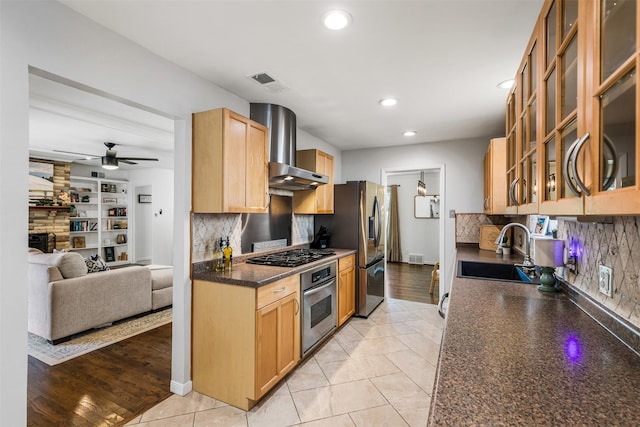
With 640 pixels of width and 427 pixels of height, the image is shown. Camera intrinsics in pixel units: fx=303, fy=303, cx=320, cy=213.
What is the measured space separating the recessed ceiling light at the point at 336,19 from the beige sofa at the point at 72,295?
342 cm

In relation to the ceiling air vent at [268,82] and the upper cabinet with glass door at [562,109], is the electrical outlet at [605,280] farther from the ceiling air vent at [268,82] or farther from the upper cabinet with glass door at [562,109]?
the ceiling air vent at [268,82]

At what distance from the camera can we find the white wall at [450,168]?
4129 millimetres

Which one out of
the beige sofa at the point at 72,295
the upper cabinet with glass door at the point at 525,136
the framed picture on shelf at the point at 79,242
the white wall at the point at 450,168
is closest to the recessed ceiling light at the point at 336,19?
the upper cabinet with glass door at the point at 525,136

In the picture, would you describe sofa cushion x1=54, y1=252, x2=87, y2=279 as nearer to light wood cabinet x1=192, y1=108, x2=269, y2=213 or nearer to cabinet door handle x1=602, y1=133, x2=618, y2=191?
light wood cabinet x1=192, y1=108, x2=269, y2=213

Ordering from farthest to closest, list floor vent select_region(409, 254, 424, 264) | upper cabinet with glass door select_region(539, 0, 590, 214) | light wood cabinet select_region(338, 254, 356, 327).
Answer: floor vent select_region(409, 254, 424, 264), light wood cabinet select_region(338, 254, 356, 327), upper cabinet with glass door select_region(539, 0, 590, 214)

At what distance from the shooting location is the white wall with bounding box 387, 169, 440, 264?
24.6 ft

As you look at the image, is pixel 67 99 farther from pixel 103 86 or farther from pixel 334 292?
pixel 334 292

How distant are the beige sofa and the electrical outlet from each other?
4160 millimetres

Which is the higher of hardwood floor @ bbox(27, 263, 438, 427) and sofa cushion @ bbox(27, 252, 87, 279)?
sofa cushion @ bbox(27, 252, 87, 279)

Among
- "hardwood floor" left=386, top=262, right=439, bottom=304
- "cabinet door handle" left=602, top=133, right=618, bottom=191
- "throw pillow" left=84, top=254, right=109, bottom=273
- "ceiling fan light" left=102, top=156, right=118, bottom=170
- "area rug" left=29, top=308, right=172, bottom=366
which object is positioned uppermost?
"ceiling fan light" left=102, top=156, right=118, bottom=170

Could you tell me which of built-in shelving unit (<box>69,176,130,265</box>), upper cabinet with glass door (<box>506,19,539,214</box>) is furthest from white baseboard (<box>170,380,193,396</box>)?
built-in shelving unit (<box>69,176,130,265</box>)

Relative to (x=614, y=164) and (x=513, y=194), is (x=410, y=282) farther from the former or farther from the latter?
(x=614, y=164)

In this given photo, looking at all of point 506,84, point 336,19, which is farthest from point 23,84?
point 506,84

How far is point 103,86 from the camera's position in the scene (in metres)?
1.70
